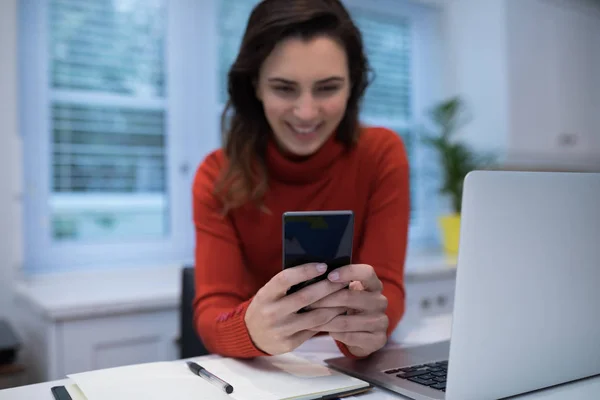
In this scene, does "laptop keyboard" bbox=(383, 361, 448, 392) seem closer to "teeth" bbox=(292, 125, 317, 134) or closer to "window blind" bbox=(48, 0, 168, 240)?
"teeth" bbox=(292, 125, 317, 134)

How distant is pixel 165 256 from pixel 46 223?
481 millimetres

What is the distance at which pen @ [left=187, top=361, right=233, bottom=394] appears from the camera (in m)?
0.67

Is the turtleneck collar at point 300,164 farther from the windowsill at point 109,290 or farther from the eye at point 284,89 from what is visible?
the windowsill at point 109,290

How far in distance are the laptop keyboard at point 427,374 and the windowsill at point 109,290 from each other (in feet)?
3.35

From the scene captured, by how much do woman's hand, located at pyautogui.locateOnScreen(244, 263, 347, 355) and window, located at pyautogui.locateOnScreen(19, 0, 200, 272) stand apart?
1.49 meters

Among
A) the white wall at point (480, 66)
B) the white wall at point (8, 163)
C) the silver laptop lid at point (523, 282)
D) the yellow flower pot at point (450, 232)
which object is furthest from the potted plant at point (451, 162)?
the silver laptop lid at point (523, 282)

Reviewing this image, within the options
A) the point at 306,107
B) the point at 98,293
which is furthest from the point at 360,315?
the point at 98,293

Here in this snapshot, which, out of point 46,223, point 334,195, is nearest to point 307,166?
point 334,195

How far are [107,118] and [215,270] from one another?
1353 mm

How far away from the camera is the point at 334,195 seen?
3.90ft

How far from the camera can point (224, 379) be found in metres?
0.72

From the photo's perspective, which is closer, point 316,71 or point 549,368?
point 549,368

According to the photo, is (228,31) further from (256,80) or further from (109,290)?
(256,80)

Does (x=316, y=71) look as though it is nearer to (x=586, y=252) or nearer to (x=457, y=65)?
(x=586, y=252)
